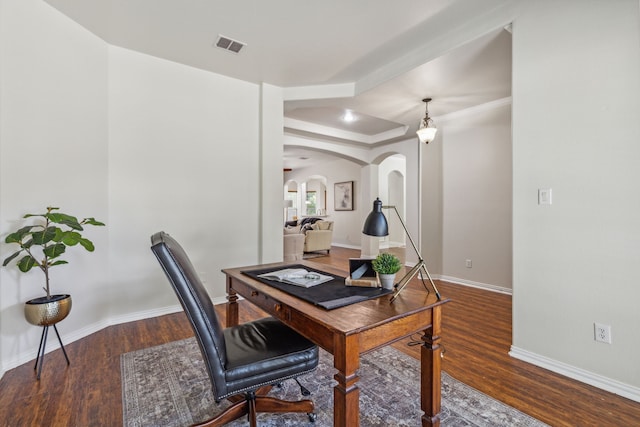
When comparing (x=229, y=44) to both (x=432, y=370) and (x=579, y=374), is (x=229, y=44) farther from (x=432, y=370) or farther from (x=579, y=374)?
(x=579, y=374)

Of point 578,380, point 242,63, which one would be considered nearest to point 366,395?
point 578,380

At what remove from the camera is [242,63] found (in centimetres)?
324

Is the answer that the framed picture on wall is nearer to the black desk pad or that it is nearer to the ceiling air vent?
the ceiling air vent

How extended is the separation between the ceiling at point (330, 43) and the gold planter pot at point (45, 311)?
2.26 m

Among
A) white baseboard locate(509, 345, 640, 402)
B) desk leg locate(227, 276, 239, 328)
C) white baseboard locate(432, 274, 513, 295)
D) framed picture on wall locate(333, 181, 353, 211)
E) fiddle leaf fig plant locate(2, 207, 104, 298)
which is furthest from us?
framed picture on wall locate(333, 181, 353, 211)

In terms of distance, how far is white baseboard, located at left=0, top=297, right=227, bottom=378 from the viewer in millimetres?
2115

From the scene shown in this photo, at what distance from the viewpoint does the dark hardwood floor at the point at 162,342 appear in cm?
161

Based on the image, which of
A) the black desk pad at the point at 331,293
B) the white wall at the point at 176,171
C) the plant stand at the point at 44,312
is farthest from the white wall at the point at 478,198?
the plant stand at the point at 44,312

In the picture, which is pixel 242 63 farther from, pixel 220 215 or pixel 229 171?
pixel 220 215

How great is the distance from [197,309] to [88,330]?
91.1 inches

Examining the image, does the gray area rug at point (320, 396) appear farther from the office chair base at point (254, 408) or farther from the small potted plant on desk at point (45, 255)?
the small potted plant on desk at point (45, 255)

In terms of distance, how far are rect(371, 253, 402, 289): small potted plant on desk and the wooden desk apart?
10 cm

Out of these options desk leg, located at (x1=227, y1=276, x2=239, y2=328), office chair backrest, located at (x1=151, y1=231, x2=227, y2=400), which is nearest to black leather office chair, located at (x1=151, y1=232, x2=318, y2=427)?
office chair backrest, located at (x1=151, y1=231, x2=227, y2=400)

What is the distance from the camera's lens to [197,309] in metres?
1.15
